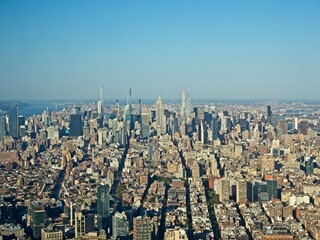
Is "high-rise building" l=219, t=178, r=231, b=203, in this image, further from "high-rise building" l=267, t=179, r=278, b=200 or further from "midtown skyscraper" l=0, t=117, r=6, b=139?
"midtown skyscraper" l=0, t=117, r=6, b=139

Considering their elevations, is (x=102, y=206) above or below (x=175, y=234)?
above

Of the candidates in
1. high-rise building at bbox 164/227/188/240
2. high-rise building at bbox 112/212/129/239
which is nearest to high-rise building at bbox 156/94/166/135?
high-rise building at bbox 112/212/129/239

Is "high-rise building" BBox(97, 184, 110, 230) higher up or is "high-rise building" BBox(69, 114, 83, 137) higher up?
"high-rise building" BBox(69, 114, 83, 137)

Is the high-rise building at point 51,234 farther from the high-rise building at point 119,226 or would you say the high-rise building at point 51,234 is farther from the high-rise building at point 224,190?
the high-rise building at point 224,190

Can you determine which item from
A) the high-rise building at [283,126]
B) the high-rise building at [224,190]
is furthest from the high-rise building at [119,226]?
the high-rise building at [283,126]

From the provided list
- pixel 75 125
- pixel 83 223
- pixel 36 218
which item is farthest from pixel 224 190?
pixel 75 125

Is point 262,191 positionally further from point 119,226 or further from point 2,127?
point 2,127
